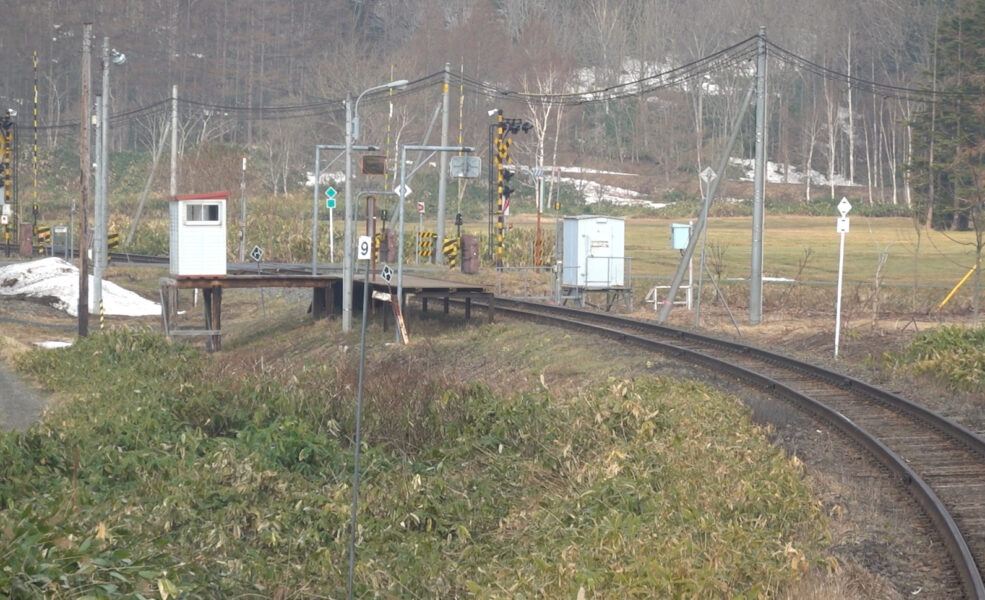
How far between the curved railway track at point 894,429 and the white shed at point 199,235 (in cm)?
965

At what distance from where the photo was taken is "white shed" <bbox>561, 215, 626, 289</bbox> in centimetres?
3231

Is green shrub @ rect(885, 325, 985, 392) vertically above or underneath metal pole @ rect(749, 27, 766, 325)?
Answer: underneath

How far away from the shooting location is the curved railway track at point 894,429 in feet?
32.0

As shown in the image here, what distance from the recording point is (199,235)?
2809cm

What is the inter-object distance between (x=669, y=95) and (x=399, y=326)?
6820cm

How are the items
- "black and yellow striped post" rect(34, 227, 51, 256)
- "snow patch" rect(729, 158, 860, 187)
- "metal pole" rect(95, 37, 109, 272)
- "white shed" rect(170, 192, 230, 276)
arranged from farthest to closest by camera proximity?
1. "snow patch" rect(729, 158, 860, 187)
2. "black and yellow striped post" rect(34, 227, 51, 256)
3. "metal pole" rect(95, 37, 109, 272)
4. "white shed" rect(170, 192, 230, 276)

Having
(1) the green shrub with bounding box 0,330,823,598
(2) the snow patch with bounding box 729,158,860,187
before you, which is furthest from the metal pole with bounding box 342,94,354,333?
(2) the snow patch with bounding box 729,158,860,187

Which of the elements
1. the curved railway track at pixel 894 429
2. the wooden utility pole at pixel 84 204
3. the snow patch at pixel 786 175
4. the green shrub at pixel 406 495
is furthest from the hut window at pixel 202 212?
the snow patch at pixel 786 175

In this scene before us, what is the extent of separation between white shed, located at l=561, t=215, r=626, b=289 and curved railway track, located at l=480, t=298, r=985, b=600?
8.94m

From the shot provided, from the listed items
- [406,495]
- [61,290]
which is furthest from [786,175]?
[406,495]

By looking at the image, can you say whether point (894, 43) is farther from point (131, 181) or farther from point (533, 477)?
point (533, 477)

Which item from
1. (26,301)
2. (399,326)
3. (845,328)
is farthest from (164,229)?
(845,328)

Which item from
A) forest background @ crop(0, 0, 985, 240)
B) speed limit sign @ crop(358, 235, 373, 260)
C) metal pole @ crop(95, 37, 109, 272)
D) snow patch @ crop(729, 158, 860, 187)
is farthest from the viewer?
snow patch @ crop(729, 158, 860, 187)

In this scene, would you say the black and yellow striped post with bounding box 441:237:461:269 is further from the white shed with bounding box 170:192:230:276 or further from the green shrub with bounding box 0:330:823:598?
the green shrub with bounding box 0:330:823:598
